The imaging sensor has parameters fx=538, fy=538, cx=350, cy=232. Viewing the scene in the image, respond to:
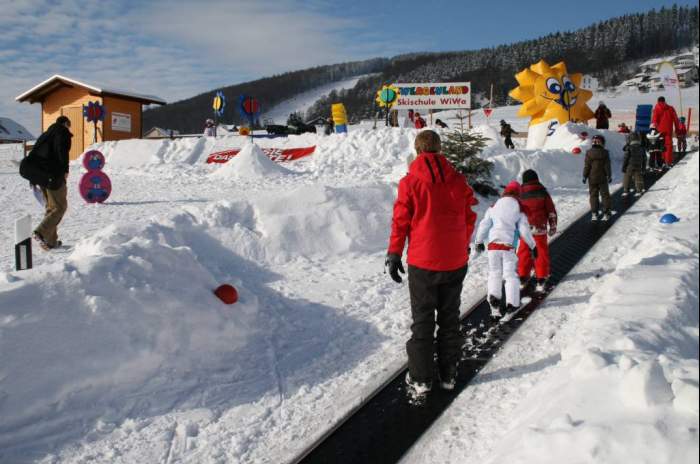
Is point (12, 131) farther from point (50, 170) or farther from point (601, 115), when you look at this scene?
point (50, 170)

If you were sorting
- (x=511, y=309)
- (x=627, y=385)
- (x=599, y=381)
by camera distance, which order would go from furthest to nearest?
1. (x=511, y=309)
2. (x=599, y=381)
3. (x=627, y=385)

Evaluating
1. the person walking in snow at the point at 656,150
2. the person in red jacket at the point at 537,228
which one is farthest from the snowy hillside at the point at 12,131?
the person in red jacket at the point at 537,228

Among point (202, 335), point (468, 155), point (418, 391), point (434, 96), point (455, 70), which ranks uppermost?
point (455, 70)

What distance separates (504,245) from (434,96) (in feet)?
77.5

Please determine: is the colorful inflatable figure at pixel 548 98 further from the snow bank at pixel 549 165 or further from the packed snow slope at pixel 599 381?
the packed snow slope at pixel 599 381

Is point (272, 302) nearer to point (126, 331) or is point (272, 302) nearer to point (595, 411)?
point (126, 331)

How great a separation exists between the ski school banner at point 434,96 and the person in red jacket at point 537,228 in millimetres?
22020

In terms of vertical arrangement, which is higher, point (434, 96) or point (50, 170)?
point (434, 96)

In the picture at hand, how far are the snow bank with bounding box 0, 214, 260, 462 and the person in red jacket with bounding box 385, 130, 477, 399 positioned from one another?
154cm

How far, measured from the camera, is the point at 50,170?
7.27 m

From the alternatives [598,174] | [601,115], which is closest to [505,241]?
[598,174]

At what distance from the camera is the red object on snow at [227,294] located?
4.98 metres

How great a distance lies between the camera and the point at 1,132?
229ft

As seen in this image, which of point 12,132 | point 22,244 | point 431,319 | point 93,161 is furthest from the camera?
point 12,132
